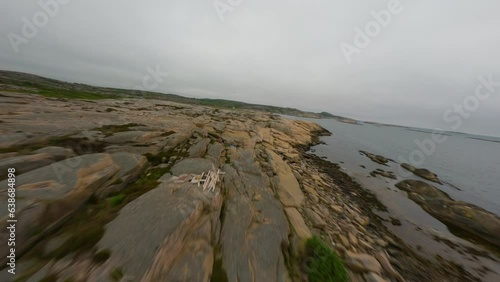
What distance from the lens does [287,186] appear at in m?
13.4

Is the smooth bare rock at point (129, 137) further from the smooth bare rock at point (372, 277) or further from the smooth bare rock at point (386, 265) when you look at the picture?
the smooth bare rock at point (386, 265)

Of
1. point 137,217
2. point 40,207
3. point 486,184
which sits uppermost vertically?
point 40,207

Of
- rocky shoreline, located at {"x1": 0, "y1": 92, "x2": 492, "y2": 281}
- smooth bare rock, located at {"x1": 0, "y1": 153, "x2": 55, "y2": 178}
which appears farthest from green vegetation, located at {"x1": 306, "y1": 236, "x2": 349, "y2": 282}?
smooth bare rock, located at {"x1": 0, "y1": 153, "x2": 55, "y2": 178}

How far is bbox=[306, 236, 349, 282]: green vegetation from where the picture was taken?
6512 mm

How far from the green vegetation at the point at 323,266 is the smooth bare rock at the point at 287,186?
141 inches

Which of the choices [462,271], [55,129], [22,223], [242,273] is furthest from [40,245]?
[462,271]

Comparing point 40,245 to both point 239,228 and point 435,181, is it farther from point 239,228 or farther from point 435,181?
point 435,181

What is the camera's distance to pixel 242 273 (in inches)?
236

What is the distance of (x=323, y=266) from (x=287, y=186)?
674 cm

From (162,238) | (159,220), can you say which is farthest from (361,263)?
(159,220)

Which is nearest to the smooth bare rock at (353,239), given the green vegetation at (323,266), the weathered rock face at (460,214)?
the green vegetation at (323,266)

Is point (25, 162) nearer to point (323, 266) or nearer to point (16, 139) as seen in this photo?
point (16, 139)

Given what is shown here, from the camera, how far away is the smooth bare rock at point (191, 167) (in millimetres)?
10691

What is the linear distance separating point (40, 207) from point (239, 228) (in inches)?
270
